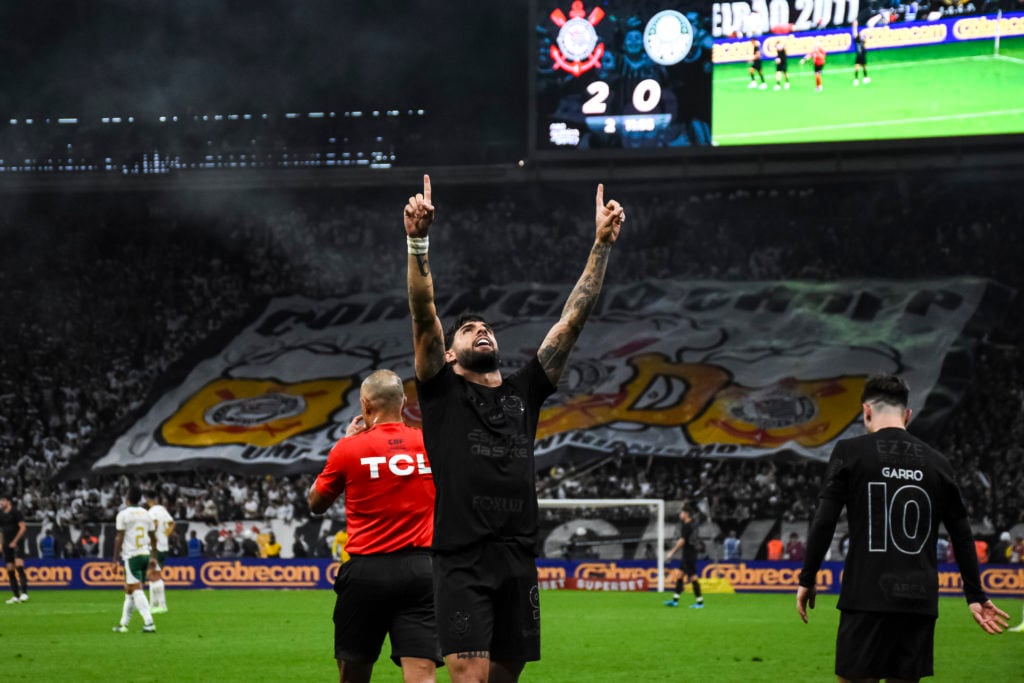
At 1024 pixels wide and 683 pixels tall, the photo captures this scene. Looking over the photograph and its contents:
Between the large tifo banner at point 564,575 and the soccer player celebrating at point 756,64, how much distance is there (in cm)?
1335

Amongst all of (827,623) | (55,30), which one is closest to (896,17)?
(827,623)

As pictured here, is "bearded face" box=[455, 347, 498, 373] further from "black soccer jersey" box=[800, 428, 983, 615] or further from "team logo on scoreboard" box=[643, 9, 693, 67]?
"team logo on scoreboard" box=[643, 9, 693, 67]

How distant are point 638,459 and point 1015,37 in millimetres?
14596

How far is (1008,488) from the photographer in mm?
33156

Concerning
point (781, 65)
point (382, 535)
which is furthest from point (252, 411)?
point (382, 535)

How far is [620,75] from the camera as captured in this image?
37438mm

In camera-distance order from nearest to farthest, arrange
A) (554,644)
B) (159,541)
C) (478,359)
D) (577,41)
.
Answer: (478,359) < (554,644) < (159,541) < (577,41)

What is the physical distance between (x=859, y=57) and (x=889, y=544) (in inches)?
1211

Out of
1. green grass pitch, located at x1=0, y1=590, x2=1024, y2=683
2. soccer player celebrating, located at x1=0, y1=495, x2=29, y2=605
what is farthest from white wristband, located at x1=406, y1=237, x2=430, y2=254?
soccer player celebrating, located at x1=0, y1=495, x2=29, y2=605

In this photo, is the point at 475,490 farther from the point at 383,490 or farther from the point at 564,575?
the point at 564,575

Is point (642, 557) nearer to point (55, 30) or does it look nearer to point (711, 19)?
point (711, 19)

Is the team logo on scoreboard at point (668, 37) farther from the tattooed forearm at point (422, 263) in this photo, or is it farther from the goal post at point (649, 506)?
the tattooed forearm at point (422, 263)

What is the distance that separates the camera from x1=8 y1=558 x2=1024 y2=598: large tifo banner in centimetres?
2953

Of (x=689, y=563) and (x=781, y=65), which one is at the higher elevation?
(x=781, y=65)
